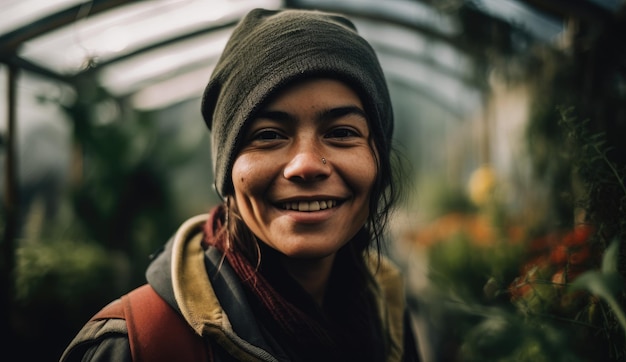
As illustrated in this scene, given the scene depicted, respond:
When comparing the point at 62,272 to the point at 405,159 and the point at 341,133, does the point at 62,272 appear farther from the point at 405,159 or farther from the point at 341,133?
the point at 341,133

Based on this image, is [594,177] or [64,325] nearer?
[594,177]

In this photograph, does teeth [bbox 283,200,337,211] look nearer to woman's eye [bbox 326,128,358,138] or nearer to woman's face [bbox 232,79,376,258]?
woman's face [bbox 232,79,376,258]

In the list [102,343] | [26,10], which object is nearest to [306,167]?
[102,343]

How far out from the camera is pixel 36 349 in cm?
386

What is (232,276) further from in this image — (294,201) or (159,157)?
(159,157)

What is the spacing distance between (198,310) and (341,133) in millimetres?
666

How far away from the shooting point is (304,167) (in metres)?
1.31

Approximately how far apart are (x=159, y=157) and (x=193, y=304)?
18.7 feet

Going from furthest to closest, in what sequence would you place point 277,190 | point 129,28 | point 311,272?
point 129,28
point 311,272
point 277,190

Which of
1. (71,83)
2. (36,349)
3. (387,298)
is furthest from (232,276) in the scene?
(71,83)

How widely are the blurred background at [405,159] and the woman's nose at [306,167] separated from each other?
540 mm

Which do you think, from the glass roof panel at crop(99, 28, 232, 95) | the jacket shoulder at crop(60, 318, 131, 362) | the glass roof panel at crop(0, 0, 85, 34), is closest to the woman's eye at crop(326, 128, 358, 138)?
the jacket shoulder at crop(60, 318, 131, 362)

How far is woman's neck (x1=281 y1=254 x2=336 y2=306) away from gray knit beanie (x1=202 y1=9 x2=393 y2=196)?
0.34 meters

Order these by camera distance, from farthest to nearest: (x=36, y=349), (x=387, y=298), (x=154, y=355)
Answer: (x=36, y=349) < (x=387, y=298) < (x=154, y=355)
